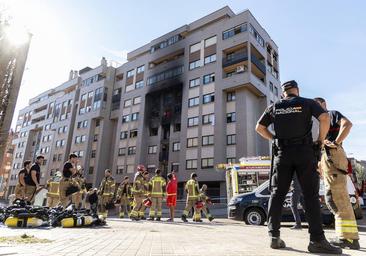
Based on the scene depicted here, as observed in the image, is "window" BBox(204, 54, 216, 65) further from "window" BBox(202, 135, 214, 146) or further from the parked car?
the parked car

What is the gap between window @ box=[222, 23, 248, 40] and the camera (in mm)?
35684

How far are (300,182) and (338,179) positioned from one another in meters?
1.20

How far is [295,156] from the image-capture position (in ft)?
12.4

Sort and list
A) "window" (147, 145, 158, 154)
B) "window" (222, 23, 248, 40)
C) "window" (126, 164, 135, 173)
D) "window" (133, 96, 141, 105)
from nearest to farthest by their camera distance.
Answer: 1. "window" (222, 23, 248, 40)
2. "window" (147, 145, 158, 154)
3. "window" (126, 164, 135, 173)
4. "window" (133, 96, 141, 105)

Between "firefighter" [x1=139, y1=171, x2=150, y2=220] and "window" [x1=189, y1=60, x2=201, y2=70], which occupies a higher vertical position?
"window" [x1=189, y1=60, x2=201, y2=70]

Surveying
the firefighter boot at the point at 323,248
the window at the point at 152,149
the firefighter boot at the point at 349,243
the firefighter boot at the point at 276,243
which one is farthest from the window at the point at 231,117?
the firefighter boot at the point at 323,248

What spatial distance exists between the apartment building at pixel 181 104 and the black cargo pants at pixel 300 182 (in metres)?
28.5

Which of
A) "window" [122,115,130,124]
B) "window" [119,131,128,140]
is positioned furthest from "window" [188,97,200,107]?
"window" [119,131,128,140]

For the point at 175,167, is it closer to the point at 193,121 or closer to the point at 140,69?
the point at 193,121

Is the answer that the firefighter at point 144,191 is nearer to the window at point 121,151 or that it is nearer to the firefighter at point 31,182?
the firefighter at point 31,182

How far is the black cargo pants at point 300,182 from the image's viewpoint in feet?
11.8

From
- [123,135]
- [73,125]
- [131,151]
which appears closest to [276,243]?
[131,151]

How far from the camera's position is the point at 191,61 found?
1581 inches

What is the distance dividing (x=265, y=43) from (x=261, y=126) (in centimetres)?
3888
